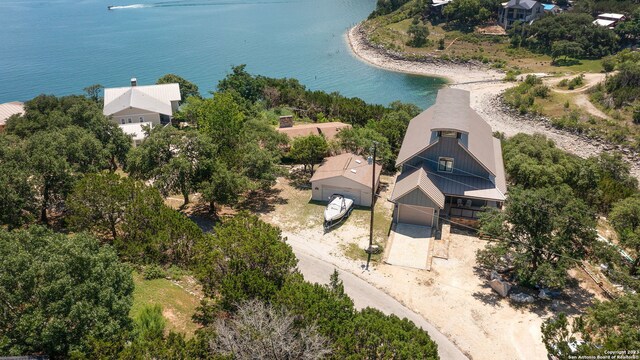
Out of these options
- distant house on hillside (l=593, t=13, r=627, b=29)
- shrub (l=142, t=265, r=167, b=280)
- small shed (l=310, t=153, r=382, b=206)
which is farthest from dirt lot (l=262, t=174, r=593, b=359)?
distant house on hillside (l=593, t=13, r=627, b=29)

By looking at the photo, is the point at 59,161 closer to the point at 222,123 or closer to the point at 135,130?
the point at 222,123

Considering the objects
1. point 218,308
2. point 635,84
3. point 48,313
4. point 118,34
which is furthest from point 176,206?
point 118,34

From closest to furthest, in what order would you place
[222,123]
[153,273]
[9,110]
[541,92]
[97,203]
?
[153,273] → [97,203] → [222,123] → [9,110] → [541,92]

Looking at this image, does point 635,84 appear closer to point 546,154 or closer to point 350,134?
point 546,154

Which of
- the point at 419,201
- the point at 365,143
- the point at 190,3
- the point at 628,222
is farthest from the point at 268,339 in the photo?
the point at 190,3

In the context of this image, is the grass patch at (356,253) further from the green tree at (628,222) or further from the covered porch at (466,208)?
the green tree at (628,222)

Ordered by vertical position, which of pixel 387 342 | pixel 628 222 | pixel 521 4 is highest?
pixel 521 4

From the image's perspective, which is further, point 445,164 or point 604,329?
point 445,164

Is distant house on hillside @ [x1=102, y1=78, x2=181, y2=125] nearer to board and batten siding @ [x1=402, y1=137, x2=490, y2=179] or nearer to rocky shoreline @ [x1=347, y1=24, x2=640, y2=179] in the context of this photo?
board and batten siding @ [x1=402, y1=137, x2=490, y2=179]
